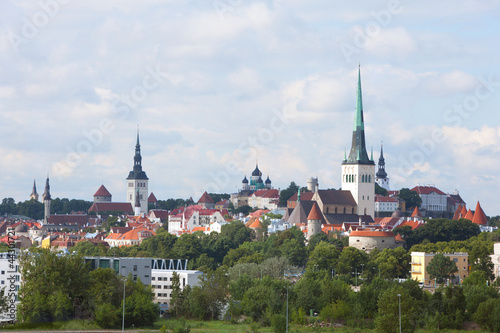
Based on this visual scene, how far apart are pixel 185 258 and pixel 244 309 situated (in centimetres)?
3638

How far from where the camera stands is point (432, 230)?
111562mm

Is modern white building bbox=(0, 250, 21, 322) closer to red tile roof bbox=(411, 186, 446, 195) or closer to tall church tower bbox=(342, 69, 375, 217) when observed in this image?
tall church tower bbox=(342, 69, 375, 217)

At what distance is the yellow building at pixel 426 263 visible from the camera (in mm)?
91938

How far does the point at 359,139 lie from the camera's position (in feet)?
445

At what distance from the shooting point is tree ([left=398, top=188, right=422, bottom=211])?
558 ft

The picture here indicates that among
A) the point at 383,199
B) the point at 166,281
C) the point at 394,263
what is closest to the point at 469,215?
the point at 383,199

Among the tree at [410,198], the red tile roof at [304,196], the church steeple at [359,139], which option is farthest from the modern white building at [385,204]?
the church steeple at [359,139]

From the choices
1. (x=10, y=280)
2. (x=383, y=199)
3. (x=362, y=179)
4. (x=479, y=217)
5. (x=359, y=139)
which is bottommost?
(x=10, y=280)

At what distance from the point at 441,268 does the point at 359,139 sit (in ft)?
159

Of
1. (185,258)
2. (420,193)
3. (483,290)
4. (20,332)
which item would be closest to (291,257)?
(185,258)

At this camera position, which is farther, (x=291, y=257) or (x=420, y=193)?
(x=420, y=193)

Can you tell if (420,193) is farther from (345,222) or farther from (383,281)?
(383,281)

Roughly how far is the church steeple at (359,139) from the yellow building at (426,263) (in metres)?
43.1

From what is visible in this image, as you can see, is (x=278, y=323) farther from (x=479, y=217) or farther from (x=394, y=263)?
(x=479, y=217)
